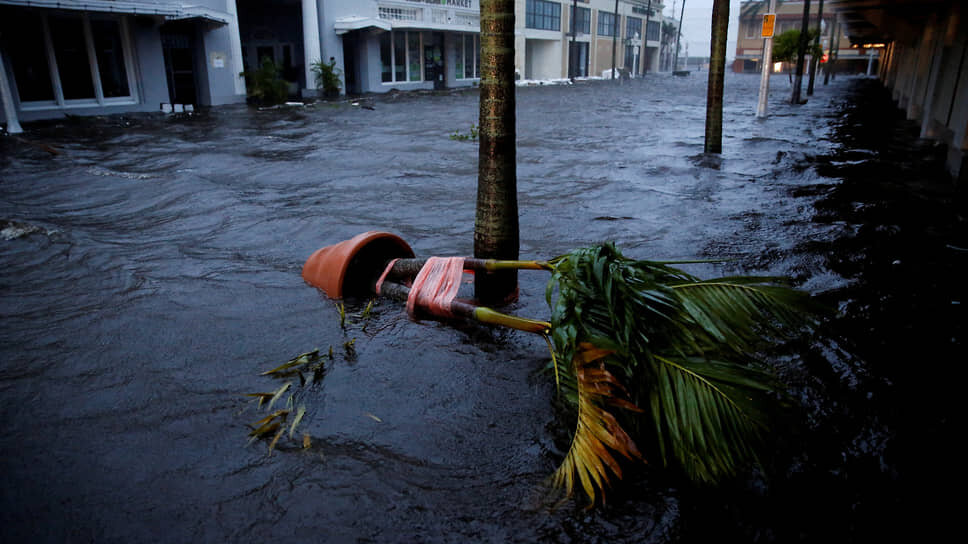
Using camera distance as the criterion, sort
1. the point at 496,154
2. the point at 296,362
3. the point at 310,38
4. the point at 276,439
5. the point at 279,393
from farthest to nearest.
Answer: the point at 310,38
the point at 496,154
the point at 296,362
the point at 279,393
the point at 276,439

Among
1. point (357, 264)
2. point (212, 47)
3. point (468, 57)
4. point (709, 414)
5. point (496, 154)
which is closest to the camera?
point (709, 414)

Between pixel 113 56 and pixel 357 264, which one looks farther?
pixel 113 56

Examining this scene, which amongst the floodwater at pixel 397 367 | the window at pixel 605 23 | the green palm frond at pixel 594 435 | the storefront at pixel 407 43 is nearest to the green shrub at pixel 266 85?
the storefront at pixel 407 43

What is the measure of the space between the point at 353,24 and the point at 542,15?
2584 centimetres

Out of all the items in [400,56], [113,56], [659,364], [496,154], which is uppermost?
[400,56]

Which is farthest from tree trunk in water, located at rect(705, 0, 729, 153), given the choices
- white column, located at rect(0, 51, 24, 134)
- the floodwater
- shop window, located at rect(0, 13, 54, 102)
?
shop window, located at rect(0, 13, 54, 102)

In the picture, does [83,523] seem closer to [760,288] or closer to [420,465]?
[420,465]

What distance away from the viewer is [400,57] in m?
33.8

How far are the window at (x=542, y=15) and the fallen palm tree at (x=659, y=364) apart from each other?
47.8 meters

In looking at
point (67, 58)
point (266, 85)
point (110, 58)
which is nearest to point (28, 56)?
point (67, 58)

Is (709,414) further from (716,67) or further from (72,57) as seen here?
(72,57)

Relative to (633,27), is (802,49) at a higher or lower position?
lower

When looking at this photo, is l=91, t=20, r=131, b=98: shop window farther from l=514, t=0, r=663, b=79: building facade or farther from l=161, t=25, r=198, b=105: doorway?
l=514, t=0, r=663, b=79: building facade

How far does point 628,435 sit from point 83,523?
94.8 inches
